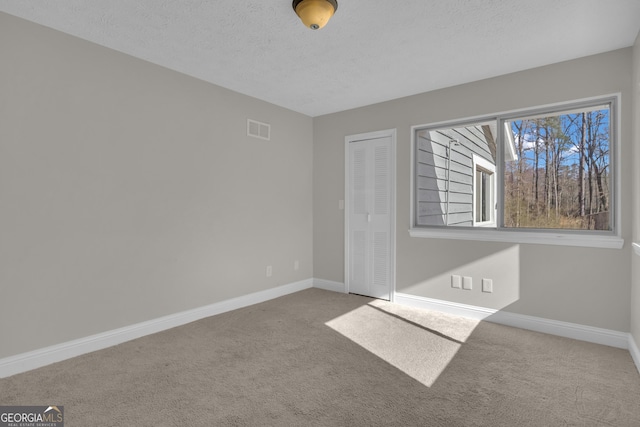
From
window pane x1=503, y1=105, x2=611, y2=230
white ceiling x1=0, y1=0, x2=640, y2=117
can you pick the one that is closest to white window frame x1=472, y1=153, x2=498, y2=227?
window pane x1=503, y1=105, x2=611, y2=230

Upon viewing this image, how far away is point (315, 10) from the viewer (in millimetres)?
2119

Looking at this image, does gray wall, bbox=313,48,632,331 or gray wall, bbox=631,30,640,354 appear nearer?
gray wall, bbox=631,30,640,354

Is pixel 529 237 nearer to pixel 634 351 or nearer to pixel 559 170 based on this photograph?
pixel 559 170

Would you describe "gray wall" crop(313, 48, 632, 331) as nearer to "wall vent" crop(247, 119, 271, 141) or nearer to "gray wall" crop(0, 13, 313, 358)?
"wall vent" crop(247, 119, 271, 141)

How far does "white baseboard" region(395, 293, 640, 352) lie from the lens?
2.85 m

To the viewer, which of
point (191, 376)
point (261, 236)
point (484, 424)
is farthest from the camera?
point (261, 236)

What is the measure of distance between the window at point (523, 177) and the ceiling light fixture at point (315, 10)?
2.15 metres

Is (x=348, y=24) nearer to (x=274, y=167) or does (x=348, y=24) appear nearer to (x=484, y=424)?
(x=274, y=167)

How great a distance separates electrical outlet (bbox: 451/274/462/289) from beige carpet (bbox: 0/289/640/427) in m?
0.50

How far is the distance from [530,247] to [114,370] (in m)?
3.74

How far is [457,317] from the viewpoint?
3607mm

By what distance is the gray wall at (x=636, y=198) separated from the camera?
99.4 inches

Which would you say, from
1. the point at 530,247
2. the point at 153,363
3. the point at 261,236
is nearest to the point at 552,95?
the point at 530,247

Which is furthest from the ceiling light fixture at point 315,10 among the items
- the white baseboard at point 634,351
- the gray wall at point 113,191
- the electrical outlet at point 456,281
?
the white baseboard at point 634,351
